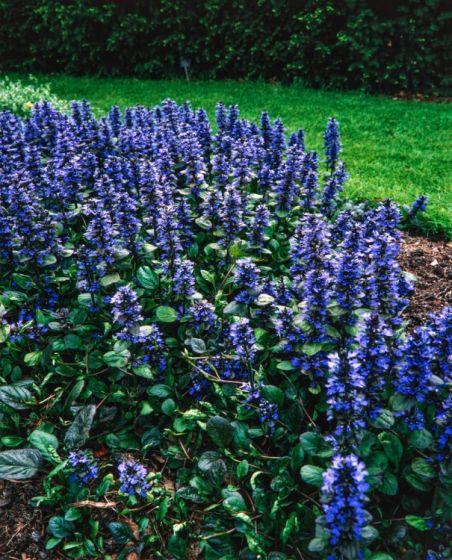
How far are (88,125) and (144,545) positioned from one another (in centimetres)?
383

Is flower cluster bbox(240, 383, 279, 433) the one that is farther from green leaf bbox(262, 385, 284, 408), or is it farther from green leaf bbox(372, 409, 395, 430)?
green leaf bbox(372, 409, 395, 430)

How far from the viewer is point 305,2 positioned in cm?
1077

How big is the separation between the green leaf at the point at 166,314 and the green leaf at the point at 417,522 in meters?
1.72

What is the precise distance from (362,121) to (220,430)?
735 centimetres

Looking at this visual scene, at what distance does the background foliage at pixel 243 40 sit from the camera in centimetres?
1018

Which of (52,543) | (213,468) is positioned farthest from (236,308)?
(52,543)

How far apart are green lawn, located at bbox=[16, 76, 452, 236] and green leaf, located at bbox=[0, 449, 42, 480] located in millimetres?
4225

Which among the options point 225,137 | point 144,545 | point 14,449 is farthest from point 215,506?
point 225,137

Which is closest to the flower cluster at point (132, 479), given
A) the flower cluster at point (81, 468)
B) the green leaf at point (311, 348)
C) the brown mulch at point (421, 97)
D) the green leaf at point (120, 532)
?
the green leaf at point (120, 532)

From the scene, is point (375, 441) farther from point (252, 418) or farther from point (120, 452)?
point (120, 452)

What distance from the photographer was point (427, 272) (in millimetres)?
4789

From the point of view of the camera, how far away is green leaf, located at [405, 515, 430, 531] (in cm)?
255

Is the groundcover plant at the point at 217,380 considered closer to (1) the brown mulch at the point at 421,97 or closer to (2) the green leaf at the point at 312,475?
(2) the green leaf at the point at 312,475

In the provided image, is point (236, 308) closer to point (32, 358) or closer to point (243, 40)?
point (32, 358)
